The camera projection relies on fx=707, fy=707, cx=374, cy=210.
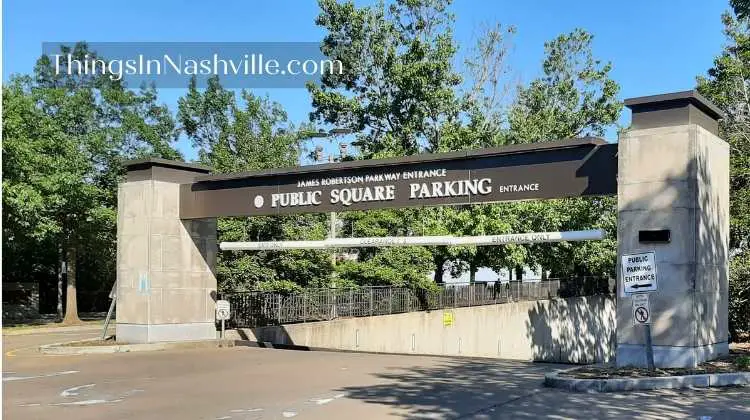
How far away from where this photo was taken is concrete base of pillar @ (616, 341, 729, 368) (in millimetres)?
11086

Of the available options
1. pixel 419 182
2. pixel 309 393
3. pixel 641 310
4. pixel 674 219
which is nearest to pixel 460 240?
pixel 419 182

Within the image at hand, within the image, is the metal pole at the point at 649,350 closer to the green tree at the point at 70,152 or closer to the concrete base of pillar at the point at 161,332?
the concrete base of pillar at the point at 161,332

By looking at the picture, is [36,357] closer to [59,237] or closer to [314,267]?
[314,267]

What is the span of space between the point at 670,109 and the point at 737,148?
1287 cm

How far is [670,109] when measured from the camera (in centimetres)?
1159

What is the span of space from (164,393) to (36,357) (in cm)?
750

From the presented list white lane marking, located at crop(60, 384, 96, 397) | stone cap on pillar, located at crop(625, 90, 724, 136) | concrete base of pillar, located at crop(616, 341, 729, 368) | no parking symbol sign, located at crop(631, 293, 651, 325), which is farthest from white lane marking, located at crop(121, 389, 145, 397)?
stone cap on pillar, located at crop(625, 90, 724, 136)

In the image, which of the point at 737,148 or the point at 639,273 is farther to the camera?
the point at 737,148

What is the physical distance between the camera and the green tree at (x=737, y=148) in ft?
68.0

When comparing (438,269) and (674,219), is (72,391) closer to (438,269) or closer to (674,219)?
(674,219)

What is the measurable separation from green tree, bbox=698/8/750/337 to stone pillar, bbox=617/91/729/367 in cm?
960

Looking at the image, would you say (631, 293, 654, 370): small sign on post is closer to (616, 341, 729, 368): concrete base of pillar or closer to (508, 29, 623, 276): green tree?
(616, 341, 729, 368): concrete base of pillar

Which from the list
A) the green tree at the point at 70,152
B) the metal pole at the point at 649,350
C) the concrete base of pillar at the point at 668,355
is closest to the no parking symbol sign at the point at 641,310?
the metal pole at the point at 649,350

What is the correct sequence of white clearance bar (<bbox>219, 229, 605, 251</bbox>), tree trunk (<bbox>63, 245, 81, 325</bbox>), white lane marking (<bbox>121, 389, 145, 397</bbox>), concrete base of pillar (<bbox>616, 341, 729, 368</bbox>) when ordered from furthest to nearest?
tree trunk (<bbox>63, 245, 81, 325</bbox>) < white clearance bar (<bbox>219, 229, 605, 251</bbox>) < concrete base of pillar (<bbox>616, 341, 729, 368</bbox>) < white lane marking (<bbox>121, 389, 145, 397</bbox>)
